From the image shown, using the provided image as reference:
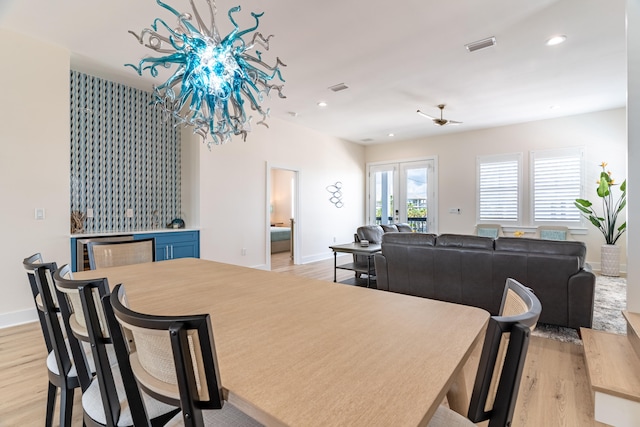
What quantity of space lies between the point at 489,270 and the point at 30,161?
4846 mm

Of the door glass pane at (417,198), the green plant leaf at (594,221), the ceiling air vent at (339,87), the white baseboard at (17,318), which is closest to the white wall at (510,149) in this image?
the green plant leaf at (594,221)

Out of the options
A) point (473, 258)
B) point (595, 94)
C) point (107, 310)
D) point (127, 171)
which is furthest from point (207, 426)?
point (595, 94)

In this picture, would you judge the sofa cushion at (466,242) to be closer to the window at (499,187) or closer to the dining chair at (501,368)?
the dining chair at (501,368)

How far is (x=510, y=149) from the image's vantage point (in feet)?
21.7

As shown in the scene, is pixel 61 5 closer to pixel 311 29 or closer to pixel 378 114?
pixel 311 29

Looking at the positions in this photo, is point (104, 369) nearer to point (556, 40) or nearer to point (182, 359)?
point (182, 359)

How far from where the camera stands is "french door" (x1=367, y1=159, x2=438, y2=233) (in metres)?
7.67

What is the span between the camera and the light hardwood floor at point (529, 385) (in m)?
1.73

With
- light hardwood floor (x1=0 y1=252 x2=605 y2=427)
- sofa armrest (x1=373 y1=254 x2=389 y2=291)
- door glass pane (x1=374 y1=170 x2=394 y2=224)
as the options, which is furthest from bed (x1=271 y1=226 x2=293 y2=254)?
light hardwood floor (x1=0 y1=252 x2=605 y2=427)

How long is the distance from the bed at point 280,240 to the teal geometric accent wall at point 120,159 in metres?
3.07

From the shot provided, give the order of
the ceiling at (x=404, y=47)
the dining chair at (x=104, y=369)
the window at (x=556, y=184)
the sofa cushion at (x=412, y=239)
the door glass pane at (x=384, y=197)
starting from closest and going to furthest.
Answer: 1. the dining chair at (x=104, y=369)
2. the ceiling at (x=404, y=47)
3. the sofa cushion at (x=412, y=239)
4. the window at (x=556, y=184)
5. the door glass pane at (x=384, y=197)

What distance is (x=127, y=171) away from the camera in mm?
4414

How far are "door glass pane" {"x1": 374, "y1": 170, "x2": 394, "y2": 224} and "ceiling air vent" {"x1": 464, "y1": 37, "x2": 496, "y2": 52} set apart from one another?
4926 millimetres

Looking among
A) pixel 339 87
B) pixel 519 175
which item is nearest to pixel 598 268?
pixel 519 175
